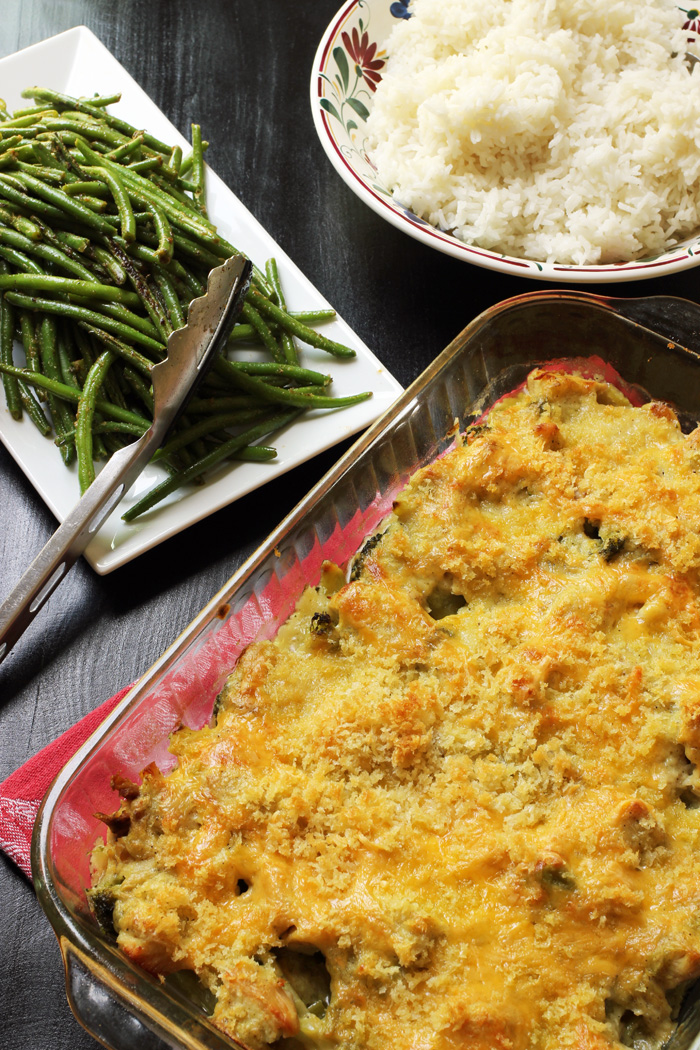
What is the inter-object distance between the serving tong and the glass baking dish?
0.62m

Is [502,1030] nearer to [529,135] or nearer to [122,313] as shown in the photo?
[122,313]

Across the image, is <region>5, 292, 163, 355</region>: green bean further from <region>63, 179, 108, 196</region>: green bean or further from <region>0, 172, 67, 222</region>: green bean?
<region>63, 179, 108, 196</region>: green bean

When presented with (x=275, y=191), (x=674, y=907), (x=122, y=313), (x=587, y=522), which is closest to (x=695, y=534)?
(x=587, y=522)

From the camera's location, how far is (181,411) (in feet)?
8.96

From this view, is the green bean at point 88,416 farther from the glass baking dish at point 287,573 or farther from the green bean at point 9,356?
the glass baking dish at point 287,573

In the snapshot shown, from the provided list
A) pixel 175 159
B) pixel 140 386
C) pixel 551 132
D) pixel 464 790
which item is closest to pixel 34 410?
pixel 140 386

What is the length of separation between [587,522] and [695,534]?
26 centimetres

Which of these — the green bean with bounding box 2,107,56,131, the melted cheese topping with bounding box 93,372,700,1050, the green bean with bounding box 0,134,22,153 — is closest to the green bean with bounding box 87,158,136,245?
the green bean with bounding box 0,134,22,153

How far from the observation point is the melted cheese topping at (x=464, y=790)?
1.70m

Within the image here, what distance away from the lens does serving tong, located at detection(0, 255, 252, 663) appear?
249 centimetres

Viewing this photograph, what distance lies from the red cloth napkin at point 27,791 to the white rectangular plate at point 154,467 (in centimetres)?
53

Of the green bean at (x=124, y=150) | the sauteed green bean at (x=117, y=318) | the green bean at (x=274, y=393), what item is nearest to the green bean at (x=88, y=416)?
the sauteed green bean at (x=117, y=318)

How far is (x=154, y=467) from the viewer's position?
2896 millimetres

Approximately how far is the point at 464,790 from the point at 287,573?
75 centimetres
